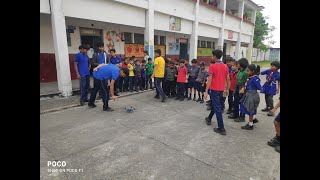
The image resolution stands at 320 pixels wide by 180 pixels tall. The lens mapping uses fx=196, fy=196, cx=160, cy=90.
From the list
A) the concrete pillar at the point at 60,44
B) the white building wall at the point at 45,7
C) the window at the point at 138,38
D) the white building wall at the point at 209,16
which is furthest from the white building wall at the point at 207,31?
the white building wall at the point at 45,7

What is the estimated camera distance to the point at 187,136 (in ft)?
13.6

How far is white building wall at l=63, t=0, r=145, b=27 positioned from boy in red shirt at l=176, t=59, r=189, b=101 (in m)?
3.49

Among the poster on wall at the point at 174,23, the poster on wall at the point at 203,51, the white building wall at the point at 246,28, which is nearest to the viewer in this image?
the poster on wall at the point at 174,23

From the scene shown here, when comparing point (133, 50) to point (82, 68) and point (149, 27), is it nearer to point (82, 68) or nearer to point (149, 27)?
point (149, 27)

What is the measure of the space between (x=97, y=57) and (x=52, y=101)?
80.9 inches

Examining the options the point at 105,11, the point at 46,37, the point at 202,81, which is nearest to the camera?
the point at 202,81

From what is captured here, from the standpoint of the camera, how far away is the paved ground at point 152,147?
114 inches

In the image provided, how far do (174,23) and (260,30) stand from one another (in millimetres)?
21103

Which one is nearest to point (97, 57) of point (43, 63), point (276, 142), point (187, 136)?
point (43, 63)

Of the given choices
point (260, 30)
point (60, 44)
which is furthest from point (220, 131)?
point (260, 30)

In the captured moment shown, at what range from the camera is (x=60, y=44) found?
260 inches

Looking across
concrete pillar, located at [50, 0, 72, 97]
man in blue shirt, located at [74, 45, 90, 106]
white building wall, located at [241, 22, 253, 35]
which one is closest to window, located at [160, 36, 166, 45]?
concrete pillar, located at [50, 0, 72, 97]
